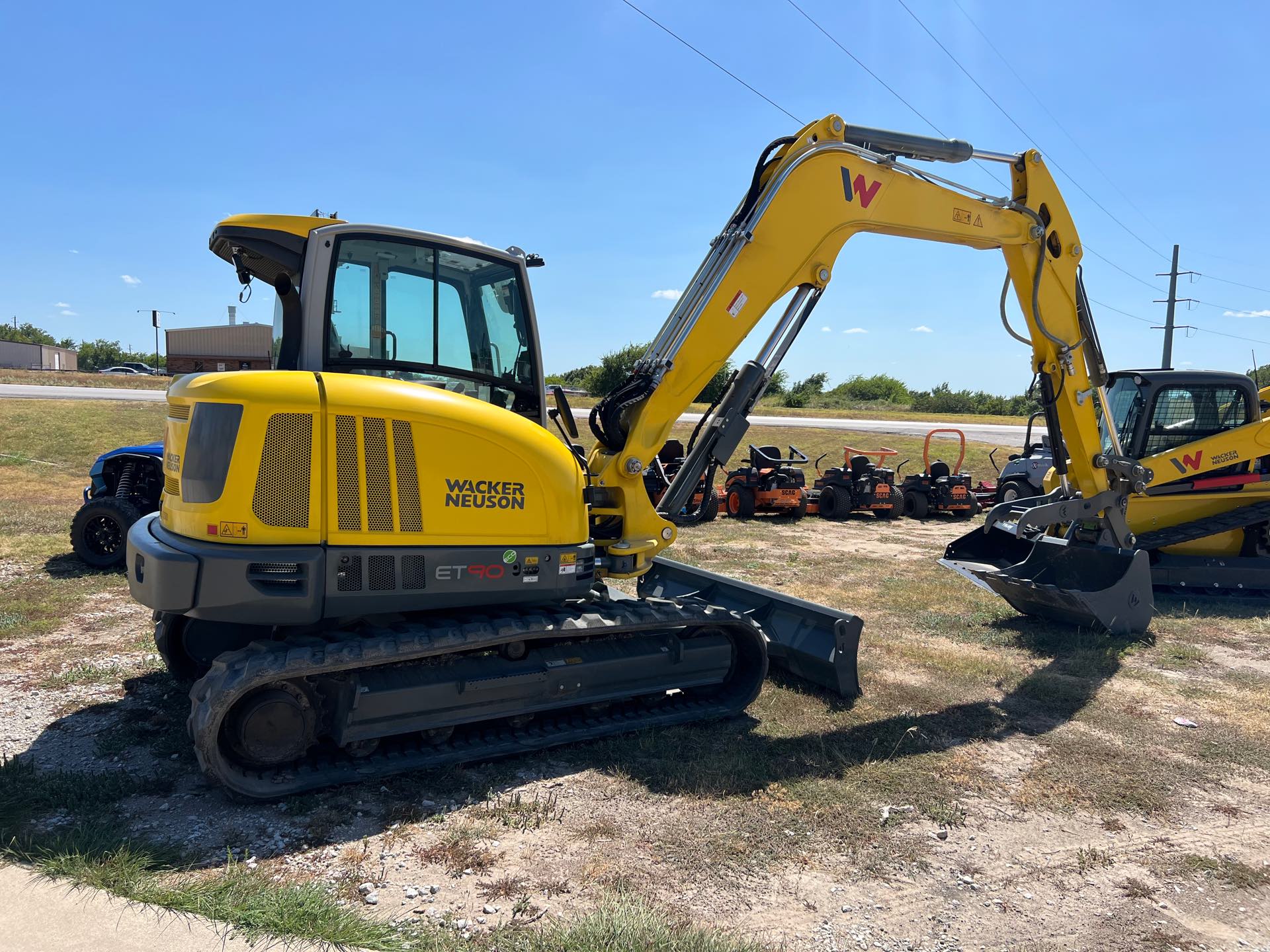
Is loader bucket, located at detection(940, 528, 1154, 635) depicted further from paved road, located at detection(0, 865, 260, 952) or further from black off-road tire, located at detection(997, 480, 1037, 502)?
black off-road tire, located at detection(997, 480, 1037, 502)

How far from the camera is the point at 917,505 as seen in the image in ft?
54.7

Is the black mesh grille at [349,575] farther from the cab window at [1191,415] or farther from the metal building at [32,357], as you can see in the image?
the metal building at [32,357]

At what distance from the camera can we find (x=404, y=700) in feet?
15.5

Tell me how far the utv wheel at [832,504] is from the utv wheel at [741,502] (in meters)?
1.44

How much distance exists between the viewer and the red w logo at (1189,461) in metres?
10.1

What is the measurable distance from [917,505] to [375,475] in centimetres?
1382

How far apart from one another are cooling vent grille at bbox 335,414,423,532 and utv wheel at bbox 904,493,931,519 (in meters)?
13.6

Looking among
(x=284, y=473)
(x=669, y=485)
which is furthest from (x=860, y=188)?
(x=284, y=473)

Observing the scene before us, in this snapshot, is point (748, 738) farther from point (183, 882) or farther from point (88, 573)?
point (88, 573)

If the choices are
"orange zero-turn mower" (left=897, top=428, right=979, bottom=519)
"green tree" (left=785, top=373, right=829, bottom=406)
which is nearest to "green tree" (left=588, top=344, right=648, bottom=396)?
"green tree" (left=785, top=373, right=829, bottom=406)

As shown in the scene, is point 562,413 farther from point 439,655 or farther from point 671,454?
point 671,454

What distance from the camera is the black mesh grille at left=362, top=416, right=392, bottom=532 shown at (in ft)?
14.9

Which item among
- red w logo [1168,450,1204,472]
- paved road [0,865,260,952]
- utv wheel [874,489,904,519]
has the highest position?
red w logo [1168,450,1204,472]

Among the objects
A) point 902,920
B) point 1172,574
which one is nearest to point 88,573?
point 902,920
